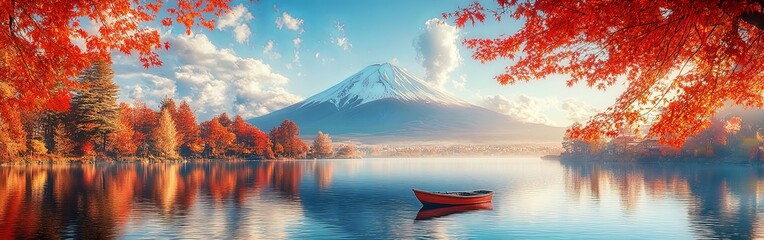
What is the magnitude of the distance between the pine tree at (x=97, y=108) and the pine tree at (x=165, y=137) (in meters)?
7.74

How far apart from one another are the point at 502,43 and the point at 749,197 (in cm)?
3572

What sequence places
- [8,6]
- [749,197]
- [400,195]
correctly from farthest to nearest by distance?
1. [400,195]
2. [749,197]
3. [8,6]

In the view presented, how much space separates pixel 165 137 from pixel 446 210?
72.5 meters

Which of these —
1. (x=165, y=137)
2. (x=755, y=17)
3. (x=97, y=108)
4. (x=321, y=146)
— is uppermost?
(x=97, y=108)

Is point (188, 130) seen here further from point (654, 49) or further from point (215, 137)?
point (654, 49)

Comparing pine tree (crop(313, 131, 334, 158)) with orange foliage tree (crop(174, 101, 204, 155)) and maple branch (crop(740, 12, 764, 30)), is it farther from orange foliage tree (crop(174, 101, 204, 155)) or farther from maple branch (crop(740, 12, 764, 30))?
maple branch (crop(740, 12, 764, 30))

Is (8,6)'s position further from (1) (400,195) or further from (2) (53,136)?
(2) (53,136)

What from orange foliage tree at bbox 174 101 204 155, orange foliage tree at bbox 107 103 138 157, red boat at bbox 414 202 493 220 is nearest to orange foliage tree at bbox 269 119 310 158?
orange foliage tree at bbox 174 101 204 155

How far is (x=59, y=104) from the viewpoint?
51.4 ft

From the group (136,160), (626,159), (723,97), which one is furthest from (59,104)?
(626,159)

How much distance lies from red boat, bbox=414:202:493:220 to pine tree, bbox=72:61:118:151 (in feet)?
215

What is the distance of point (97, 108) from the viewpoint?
8219 cm

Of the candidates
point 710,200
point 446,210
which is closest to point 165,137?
point 446,210

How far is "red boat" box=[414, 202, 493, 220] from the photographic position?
29859 mm
